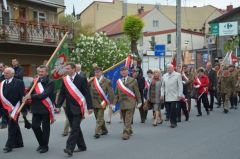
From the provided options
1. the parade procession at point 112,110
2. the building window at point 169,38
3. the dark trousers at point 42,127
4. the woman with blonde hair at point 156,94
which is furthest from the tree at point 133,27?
the building window at point 169,38

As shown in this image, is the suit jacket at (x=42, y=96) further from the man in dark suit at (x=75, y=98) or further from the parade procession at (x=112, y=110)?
the man in dark suit at (x=75, y=98)

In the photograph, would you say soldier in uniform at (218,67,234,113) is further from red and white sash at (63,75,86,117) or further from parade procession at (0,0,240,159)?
red and white sash at (63,75,86,117)

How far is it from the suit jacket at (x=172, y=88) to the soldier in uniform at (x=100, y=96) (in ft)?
6.76

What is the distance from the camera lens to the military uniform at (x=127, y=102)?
38.2 feet

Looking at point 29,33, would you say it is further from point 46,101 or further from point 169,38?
point 169,38

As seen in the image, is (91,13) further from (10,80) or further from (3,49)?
(10,80)

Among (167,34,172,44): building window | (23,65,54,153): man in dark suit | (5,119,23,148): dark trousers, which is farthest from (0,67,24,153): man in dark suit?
(167,34,172,44): building window

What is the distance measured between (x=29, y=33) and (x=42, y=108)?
62.7ft

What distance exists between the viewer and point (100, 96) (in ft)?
39.7

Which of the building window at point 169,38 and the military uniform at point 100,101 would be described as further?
the building window at point 169,38

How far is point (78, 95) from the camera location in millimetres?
9641

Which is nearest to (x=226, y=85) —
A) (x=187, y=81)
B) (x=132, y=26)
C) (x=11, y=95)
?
(x=187, y=81)

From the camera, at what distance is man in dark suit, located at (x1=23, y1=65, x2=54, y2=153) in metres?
9.79

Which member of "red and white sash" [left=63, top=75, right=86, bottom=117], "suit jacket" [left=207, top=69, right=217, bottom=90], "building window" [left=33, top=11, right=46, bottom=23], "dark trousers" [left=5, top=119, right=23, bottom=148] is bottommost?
"dark trousers" [left=5, top=119, right=23, bottom=148]
